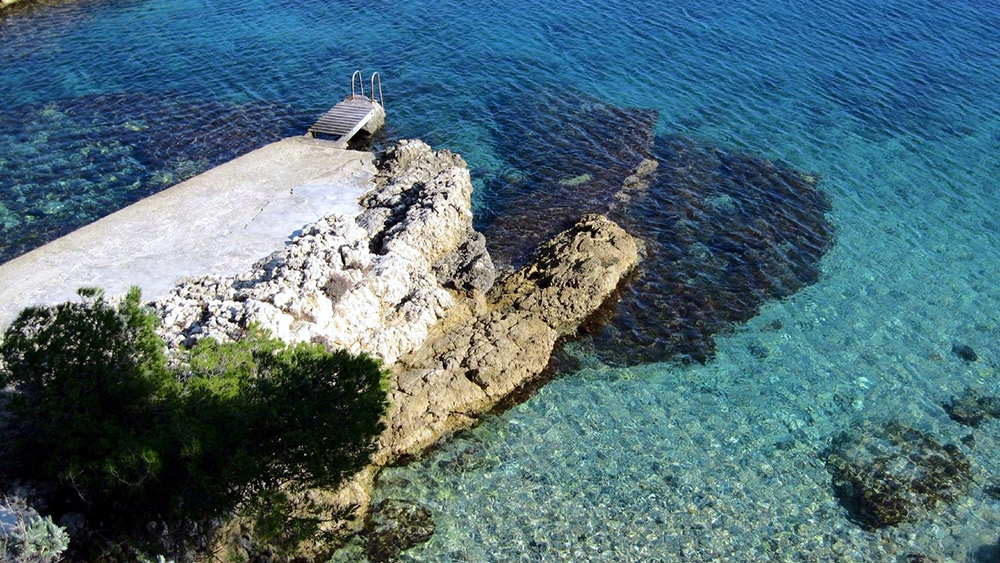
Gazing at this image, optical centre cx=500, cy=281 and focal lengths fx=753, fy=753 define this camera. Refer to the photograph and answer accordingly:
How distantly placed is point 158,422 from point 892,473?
16.6 metres

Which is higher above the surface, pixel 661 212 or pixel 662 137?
pixel 662 137

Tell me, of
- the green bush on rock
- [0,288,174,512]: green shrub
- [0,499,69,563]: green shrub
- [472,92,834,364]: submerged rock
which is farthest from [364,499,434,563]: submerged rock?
[472,92,834,364]: submerged rock

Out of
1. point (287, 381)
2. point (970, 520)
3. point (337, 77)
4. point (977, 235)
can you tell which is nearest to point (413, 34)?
point (337, 77)

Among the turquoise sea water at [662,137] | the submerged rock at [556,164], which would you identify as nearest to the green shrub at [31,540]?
the turquoise sea water at [662,137]

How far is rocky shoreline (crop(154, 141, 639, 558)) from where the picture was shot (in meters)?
18.1

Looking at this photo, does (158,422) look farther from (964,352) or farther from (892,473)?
(964,352)

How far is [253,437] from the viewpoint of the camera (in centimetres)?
1323

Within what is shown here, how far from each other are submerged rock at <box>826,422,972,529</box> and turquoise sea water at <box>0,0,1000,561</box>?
0.34 meters

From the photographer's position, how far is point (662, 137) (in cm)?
3269

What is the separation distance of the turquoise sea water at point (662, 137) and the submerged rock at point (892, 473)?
34 centimetres

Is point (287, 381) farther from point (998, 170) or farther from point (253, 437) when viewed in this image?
point (998, 170)

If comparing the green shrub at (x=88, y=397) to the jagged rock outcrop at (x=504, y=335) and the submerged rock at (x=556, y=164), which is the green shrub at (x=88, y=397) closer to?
the jagged rock outcrop at (x=504, y=335)

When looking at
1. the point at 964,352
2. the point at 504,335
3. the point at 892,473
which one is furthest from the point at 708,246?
the point at 892,473

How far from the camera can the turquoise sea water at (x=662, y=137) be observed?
56.7 feet
